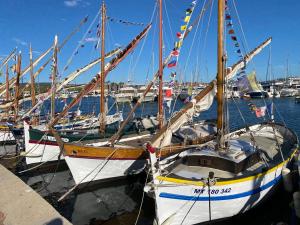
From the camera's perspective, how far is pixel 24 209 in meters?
10.9

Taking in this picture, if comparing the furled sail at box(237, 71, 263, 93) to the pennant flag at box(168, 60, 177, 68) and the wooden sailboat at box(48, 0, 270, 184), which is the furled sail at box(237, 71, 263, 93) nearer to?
the wooden sailboat at box(48, 0, 270, 184)

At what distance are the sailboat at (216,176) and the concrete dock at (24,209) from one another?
3610 millimetres

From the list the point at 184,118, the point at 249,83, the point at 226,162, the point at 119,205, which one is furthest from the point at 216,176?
the point at 119,205

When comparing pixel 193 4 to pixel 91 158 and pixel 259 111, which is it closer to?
pixel 259 111

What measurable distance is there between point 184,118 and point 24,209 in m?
7.90

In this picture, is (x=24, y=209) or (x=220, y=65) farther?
(x=220, y=65)

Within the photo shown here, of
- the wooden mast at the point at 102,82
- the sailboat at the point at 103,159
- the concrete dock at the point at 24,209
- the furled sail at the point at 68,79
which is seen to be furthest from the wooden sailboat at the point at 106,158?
the furled sail at the point at 68,79

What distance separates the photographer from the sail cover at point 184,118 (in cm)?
1343

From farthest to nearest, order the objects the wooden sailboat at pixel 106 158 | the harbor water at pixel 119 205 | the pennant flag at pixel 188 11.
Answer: the wooden sailboat at pixel 106 158 → the pennant flag at pixel 188 11 → the harbor water at pixel 119 205

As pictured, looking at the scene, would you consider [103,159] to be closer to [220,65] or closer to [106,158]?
[106,158]

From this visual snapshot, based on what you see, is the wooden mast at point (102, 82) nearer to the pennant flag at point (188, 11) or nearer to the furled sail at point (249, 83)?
the pennant flag at point (188, 11)

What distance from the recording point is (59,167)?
904 inches

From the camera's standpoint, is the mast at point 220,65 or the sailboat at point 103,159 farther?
the sailboat at point 103,159

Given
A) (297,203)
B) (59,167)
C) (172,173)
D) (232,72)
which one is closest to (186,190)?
(172,173)
